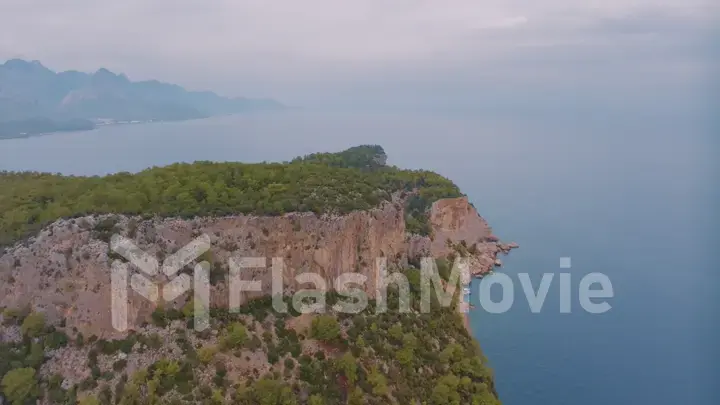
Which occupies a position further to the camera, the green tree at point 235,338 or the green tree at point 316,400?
the green tree at point 235,338

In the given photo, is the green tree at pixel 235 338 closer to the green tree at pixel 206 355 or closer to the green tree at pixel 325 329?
the green tree at pixel 206 355

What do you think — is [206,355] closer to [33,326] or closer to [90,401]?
[90,401]

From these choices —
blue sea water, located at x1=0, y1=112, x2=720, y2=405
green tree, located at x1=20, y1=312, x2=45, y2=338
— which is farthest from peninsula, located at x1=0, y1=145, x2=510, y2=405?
blue sea water, located at x1=0, y1=112, x2=720, y2=405

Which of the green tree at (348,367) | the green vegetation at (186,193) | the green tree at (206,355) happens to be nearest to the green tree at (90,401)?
the green tree at (206,355)

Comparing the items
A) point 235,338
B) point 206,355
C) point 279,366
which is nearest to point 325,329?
point 279,366

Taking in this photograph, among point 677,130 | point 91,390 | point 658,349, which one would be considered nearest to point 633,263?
point 658,349
